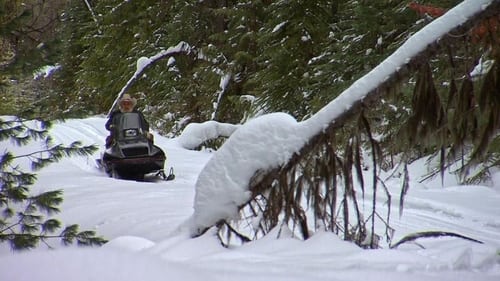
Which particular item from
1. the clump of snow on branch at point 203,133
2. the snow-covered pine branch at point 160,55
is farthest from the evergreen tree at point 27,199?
the snow-covered pine branch at point 160,55

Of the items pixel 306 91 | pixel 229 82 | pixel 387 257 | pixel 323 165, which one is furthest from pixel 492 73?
pixel 229 82

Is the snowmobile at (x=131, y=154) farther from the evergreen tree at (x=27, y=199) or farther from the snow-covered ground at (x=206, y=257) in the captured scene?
the evergreen tree at (x=27, y=199)

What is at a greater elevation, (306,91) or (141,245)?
(306,91)

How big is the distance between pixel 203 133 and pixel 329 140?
10537 millimetres

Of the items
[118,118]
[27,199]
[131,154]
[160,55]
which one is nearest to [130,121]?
[118,118]

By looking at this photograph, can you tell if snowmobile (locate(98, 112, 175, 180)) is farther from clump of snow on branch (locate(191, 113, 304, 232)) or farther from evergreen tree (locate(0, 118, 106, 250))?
clump of snow on branch (locate(191, 113, 304, 232))

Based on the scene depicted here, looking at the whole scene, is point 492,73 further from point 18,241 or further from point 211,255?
point 18,241

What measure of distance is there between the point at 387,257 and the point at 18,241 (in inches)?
116

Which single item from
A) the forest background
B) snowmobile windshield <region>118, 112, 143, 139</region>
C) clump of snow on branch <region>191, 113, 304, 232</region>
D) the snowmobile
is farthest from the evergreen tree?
snowmobile windshield <region>118, 112, 143, 139</region>

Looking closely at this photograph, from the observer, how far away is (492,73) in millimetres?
3242

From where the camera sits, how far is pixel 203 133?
13.6 m

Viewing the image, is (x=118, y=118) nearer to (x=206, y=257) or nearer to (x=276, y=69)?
(x=276, y=69)

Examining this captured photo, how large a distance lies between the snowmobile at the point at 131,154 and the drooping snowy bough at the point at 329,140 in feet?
17.8

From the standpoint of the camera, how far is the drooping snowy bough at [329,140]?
314 centimetres
